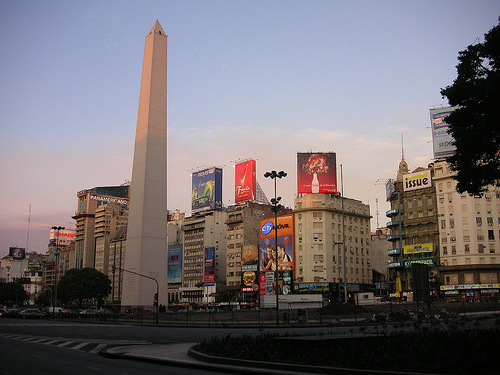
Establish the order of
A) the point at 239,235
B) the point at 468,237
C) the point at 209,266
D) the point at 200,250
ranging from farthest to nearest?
the point at 200,250
the point at 209,266
the point at 239,235
the point at 468,237

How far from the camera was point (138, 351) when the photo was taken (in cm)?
1650

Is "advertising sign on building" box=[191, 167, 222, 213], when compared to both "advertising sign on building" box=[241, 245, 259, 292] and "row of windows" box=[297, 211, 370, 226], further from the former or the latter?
"row of windows" box=[297, 211, 370, 226]

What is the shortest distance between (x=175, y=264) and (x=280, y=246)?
4363 cm

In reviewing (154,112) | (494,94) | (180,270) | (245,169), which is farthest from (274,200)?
(180,270)

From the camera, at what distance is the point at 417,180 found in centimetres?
8938

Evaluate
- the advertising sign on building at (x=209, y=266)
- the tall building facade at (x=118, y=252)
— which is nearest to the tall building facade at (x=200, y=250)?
the advertising sign on building at (x=209, y=266)

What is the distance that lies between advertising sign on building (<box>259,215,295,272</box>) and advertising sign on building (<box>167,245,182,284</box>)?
37.8 metres

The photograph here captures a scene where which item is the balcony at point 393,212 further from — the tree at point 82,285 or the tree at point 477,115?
the tree at point 477,115

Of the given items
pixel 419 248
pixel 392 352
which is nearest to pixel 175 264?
pixel 419 248

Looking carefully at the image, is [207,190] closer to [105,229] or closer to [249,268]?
[249,268]

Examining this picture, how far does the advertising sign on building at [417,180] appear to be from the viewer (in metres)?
87.8

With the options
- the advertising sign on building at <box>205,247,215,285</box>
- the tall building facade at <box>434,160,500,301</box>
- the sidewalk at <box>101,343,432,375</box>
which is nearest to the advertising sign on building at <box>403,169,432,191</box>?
the tall building facade at <box>434,160,500,301</box>

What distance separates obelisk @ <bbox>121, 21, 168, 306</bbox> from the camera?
4997cm

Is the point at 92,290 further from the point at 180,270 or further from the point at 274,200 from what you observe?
the point at 274,200
